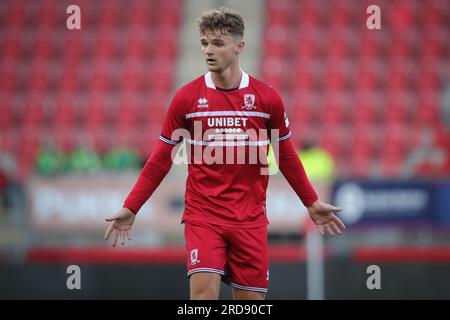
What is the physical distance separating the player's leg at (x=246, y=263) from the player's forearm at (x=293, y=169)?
449 millimetres

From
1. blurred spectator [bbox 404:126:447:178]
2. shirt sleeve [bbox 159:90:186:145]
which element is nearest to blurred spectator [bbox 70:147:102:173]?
blurred spectator [bbox 404:126:447:178]

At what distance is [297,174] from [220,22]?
3.53 feet

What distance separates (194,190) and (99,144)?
10216mm

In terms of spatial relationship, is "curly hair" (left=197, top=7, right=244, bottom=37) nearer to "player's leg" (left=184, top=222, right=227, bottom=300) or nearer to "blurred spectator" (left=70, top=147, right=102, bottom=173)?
"player's leg" (left=184, top=222, right=227, bottom=300)

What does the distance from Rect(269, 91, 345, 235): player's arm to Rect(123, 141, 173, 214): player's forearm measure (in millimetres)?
680

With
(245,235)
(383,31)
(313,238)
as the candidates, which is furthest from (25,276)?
(383,31)

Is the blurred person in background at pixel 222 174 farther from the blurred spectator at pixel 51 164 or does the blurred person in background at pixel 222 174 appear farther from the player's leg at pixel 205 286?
the blurred spectator at pixel 51 164

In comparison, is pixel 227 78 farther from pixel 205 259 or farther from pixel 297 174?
pixel 205 259

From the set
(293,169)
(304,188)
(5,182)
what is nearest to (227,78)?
(293,169)

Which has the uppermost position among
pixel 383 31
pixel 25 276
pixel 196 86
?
pixel 383 31

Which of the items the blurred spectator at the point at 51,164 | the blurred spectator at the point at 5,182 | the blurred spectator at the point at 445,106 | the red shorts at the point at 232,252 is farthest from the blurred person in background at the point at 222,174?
the blurred spectator at the point at 445,106

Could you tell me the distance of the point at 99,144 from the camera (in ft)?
49.1

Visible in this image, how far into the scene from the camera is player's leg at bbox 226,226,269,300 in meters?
4.88
